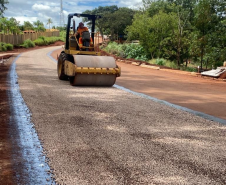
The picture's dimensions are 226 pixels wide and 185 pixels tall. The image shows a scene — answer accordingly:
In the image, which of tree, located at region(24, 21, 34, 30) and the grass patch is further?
tree, located at region(24, 21, 34, 30)

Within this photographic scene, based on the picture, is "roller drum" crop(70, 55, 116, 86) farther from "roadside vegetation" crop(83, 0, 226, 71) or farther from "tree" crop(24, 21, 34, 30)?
"tree" crop(24, 21, 34, 30)

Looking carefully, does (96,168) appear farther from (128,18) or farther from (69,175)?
(128,18)

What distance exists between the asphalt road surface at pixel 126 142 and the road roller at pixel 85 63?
93.2 inches

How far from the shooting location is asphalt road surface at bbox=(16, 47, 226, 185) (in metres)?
3.72

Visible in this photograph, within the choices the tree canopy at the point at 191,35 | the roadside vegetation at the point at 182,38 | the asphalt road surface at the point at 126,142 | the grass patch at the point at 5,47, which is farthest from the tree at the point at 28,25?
the asphalt road surface at the point at 126,142

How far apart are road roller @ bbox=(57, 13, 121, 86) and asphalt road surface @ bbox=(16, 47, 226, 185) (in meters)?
2.37

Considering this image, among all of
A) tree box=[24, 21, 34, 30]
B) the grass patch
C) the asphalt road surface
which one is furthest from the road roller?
tree box=[24, 21, 34, 30]

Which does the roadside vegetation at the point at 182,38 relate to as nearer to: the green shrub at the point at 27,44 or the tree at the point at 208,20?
the tree at the point at 208,20

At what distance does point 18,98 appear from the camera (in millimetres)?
8391

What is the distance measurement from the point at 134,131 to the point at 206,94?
5.82 m

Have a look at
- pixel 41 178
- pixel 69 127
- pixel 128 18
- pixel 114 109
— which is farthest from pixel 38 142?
pixel 128 18

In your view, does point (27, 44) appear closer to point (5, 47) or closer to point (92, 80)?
point (5, 47)

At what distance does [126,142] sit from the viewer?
4902mm

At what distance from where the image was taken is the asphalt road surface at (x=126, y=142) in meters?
3.72
